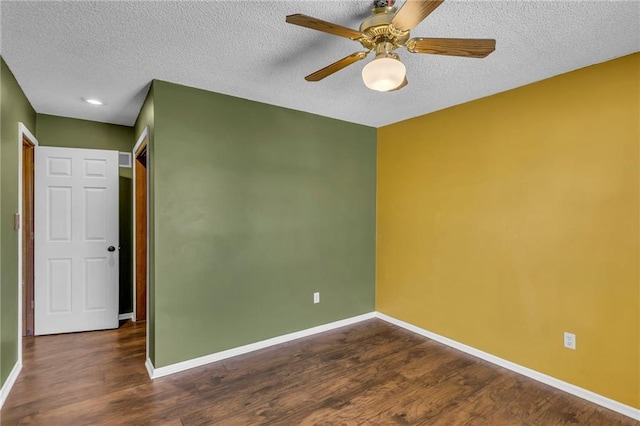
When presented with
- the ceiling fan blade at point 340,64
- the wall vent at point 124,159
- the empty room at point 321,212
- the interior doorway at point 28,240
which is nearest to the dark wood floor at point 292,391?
the empty room at point 321,212

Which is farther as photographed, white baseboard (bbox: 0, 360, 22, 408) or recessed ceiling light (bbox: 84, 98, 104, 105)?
recessed ceiling light (bbox: 84, 98, 104, 105)

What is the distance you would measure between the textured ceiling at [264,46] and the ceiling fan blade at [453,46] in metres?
0.24

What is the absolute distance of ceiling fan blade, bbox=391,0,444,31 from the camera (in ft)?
4.22

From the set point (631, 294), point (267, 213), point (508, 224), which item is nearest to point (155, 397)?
point (267, 213)

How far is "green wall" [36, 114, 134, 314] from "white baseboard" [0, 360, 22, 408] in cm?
133

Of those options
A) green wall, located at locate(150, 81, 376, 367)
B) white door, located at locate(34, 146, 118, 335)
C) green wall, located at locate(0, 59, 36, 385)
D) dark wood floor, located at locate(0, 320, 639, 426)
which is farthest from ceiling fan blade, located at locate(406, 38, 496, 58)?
white door, located at locate(34, 146, 118, 335)

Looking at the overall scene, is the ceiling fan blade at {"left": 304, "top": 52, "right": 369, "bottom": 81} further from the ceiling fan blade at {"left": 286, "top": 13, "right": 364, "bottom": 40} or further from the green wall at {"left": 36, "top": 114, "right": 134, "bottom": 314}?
the green wall at {"left": 36, "top": 114, "right": 134, "bottom": 314}

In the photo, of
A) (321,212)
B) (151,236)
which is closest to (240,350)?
(151,236)

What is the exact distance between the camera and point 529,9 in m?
1.67

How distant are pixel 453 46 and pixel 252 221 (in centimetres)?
221

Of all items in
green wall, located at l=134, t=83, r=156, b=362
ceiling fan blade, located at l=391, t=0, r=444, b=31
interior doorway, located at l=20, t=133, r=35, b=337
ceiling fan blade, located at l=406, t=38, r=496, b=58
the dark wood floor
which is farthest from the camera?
interior doorway, located at l=20, t=133, r=35, b=337

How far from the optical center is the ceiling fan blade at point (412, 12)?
1.29m

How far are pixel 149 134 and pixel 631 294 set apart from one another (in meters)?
3.80

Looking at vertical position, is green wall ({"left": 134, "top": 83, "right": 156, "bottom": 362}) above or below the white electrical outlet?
above
